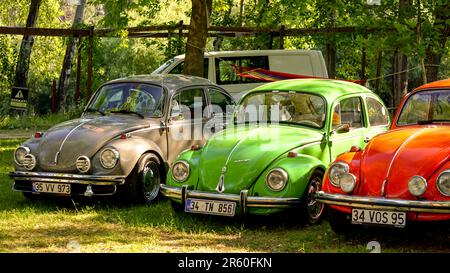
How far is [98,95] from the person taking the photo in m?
11.2

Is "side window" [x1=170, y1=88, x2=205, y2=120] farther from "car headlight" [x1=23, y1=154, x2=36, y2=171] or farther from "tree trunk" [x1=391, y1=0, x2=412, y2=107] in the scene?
"tree trunk" [x1=391, y1=0, x2=412, y2=107]

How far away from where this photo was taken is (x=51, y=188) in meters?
9.38

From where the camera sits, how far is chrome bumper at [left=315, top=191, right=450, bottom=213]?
6.93m

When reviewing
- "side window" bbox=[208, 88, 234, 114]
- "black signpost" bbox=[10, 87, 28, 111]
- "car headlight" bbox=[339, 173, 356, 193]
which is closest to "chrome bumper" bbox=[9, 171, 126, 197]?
"side window" bbox=[208, 88, 234, 114]

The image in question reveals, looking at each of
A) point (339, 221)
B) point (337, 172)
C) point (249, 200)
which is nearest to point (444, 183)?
point (337, 172)

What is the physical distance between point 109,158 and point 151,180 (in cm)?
83

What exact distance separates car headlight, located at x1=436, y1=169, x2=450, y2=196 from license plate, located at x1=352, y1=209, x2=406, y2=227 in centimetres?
43

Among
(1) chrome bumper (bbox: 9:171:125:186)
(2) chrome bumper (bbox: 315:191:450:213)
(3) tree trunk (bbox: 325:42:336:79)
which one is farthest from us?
(3) tree trunk (bbox: 325:42:336:79)

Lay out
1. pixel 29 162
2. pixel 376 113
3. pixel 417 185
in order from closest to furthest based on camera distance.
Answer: pixel 417 185 → pixel 29 162 → pixel 376 113

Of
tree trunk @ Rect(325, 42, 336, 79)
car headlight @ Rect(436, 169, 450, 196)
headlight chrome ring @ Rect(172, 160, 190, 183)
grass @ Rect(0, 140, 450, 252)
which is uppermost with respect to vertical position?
tree trunk @ Rect(325, 42, 336, 79)

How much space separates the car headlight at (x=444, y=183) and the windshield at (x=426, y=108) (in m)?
1.61

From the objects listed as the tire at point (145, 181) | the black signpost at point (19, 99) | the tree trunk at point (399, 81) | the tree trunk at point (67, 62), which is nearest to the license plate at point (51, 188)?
the tire at point (145, 181)

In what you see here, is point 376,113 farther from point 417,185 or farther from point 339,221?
point 417,185
